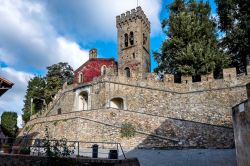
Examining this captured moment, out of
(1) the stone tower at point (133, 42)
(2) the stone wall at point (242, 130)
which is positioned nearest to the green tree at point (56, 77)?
(1) the stone tower at point (133, 42)

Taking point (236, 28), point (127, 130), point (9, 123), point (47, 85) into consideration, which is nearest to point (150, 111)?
point (127, 130)

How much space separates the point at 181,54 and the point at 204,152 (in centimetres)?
1191

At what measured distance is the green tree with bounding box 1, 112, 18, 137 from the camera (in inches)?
1219

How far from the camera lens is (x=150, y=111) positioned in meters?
24.8

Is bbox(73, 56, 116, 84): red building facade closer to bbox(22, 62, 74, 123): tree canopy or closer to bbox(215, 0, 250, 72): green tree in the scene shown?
bbox(22, 62, 74, 123): tree canopy

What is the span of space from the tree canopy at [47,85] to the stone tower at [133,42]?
31.0 ft

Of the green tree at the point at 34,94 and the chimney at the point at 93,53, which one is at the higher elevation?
the chimney at the point at 93,53

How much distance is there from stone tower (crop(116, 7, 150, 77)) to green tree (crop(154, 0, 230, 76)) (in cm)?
508

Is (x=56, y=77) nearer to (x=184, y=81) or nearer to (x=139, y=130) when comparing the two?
(x=184, y=81)

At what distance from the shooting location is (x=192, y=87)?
24594 mm

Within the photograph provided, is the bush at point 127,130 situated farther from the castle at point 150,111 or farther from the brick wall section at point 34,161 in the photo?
the brick wall section at point 34,161

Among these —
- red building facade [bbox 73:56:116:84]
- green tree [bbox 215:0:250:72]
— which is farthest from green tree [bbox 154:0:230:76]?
red building facade [bbox 73:56:116:84]

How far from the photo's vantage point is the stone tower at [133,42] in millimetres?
34438

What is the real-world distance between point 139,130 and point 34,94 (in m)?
23.5
